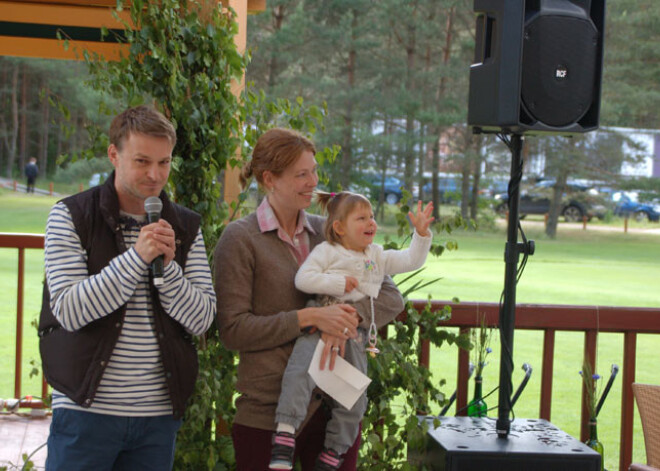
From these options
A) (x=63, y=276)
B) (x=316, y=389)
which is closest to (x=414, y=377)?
(x=316, y=389)

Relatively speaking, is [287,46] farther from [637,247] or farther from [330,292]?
[330,292]

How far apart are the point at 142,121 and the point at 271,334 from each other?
67 cm

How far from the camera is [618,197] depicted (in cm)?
2509

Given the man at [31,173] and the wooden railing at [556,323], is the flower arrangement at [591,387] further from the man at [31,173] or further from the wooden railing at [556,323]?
the man at [31,173]

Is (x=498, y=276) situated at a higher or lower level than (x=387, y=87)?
lower

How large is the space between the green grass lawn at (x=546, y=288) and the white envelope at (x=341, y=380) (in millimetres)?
1403

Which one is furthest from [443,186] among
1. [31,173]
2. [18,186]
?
[18,186]

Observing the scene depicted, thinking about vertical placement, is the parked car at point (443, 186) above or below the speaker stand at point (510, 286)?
above

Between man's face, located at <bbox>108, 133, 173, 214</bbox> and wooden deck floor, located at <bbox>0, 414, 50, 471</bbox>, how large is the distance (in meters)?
2.19

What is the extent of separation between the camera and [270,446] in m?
2.33

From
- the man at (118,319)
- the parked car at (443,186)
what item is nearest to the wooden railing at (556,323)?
the man at (118,319)

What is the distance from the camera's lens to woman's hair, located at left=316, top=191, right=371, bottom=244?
2.40 meters

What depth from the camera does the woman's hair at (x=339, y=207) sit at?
240 cm

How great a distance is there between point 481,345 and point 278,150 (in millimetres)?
1251
